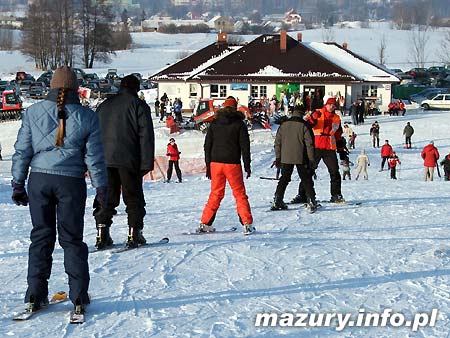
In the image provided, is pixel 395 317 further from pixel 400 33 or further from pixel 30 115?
pixel 400 33

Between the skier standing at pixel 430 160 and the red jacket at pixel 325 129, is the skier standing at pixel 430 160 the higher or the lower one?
the lower one

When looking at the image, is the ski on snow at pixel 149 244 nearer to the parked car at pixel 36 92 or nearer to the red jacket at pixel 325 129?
the red jacket at pixel 325 129

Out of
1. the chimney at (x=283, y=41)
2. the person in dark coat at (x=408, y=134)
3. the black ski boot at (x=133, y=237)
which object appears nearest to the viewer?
the black ski boot at (x=133, y=237)

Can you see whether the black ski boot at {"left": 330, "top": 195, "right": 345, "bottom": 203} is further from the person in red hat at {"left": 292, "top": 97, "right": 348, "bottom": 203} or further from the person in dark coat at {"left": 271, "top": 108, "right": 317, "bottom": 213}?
the person in dark coat at {"left": 271, "top": 108, "right": 317, "bottom": 213}

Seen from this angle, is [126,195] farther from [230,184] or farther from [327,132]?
[327,132]

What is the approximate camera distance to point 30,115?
16.2 feet

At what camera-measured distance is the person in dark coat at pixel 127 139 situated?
22.5 feet

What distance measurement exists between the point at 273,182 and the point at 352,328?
35.7ft

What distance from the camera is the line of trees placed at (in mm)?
85062

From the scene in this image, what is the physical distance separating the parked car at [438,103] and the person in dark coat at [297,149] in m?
38.6

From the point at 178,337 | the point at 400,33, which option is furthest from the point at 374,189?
the point at 400,33

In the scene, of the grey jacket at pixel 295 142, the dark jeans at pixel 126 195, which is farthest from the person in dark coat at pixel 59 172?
the grey jacket at pixel 295 142

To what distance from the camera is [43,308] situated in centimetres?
519

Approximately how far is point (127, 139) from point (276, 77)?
39.0 m
